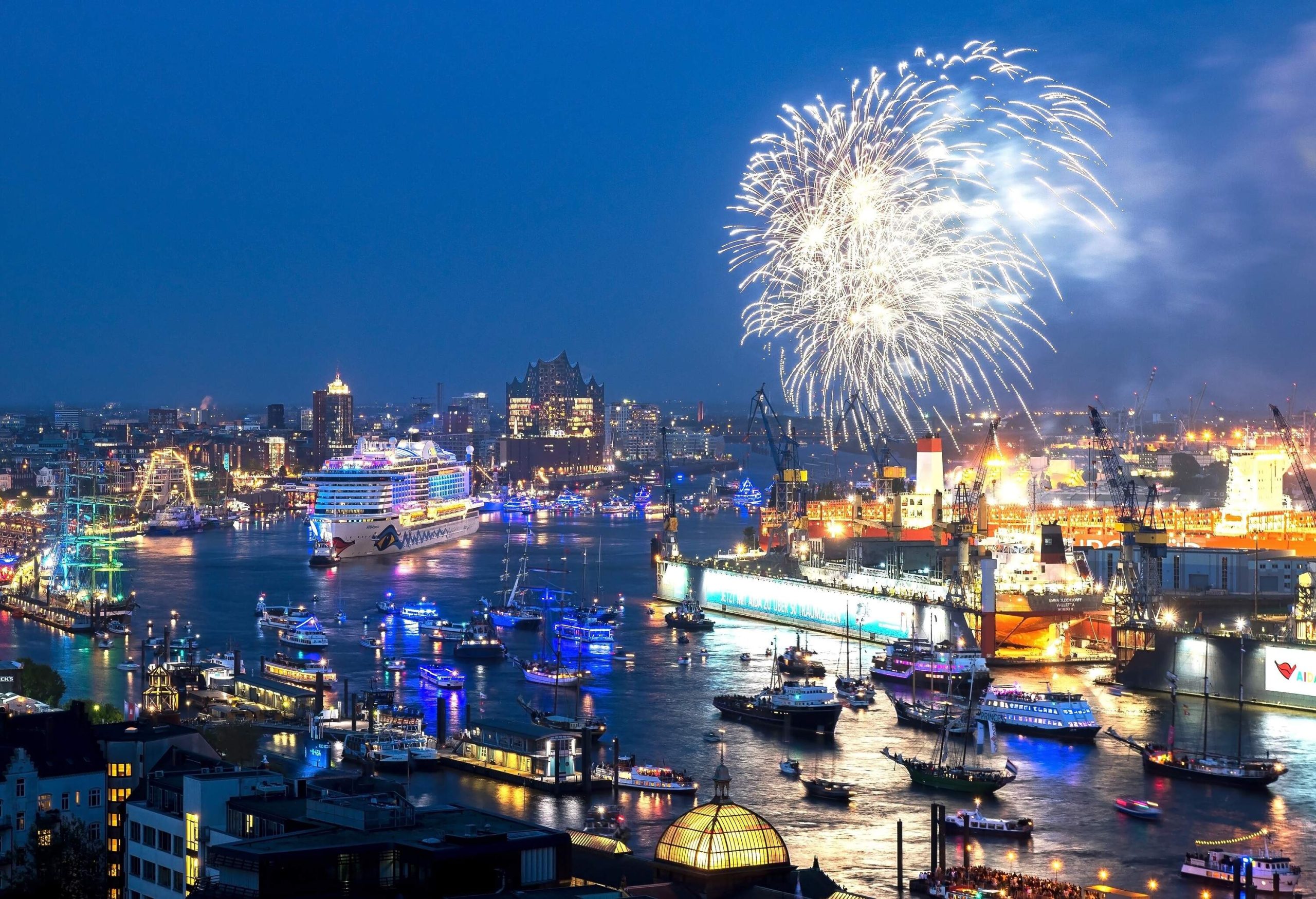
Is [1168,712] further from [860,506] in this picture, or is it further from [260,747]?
[860,506]

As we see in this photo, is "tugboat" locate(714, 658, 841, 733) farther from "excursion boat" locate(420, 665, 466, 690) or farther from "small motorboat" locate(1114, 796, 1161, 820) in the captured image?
"small motorboat" locate(1114, 796, 1161, 820)

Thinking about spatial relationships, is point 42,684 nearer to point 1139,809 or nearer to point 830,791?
point 830,791

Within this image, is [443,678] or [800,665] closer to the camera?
[443,678]

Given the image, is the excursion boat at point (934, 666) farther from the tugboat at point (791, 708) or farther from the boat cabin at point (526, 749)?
the boat cabin at point (526, 749)

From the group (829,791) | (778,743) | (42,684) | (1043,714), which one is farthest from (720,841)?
(42,684)

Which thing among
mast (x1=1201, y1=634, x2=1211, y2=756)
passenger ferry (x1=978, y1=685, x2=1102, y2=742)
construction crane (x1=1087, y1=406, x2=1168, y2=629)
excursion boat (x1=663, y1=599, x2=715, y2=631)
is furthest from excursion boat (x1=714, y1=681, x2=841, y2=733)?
excursion boat (x1=663, y1=599, x2=715, y2=631)

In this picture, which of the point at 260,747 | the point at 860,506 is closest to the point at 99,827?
the point at 260,747
